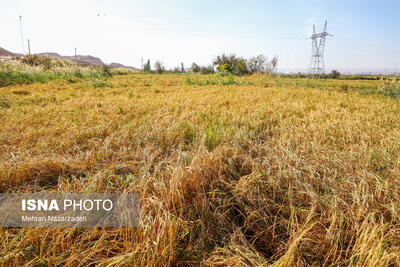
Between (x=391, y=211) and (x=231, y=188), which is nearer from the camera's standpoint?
(x=391, y=211)

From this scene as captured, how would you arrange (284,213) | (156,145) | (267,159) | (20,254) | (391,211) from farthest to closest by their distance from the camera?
(156,145), (267,159), (284,213), (391,211), (20,254)

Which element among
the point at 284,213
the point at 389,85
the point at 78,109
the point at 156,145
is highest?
the point at 389,85

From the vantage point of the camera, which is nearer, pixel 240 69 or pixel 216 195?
pixel 216 195

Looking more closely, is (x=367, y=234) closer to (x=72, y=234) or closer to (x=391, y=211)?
(x=391, y=211)

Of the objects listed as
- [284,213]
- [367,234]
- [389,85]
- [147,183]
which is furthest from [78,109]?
[389,85]

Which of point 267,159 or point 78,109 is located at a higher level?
point 78,109

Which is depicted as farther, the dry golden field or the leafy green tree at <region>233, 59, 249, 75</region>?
the leafy green tree at <region>233, 59, 249, 75</region>

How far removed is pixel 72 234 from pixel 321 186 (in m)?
1.56

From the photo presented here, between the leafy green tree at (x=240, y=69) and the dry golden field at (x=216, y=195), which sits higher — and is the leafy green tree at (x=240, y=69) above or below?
above

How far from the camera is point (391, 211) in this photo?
1078 millimetres

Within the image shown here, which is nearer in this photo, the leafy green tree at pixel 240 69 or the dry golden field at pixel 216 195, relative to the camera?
the dry golden field at pixel 216 195

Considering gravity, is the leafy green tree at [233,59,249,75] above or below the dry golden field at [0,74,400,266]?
above

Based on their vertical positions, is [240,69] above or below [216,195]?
above

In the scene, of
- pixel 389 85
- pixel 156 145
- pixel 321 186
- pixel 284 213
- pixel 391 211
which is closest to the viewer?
pixel 391 211
